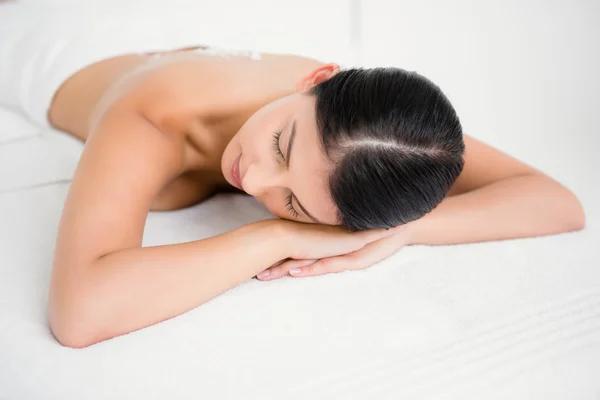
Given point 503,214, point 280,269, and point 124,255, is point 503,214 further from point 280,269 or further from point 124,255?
point 124,255

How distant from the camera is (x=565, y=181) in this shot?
61.5 inches

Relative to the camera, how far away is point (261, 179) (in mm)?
1002

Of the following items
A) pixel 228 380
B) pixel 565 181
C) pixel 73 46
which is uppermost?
pixel 73 46

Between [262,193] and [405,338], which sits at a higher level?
[262,193]

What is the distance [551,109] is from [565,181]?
488 millimetres

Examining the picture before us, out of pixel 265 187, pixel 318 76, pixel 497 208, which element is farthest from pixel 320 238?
pixel 497 208

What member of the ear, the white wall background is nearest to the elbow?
the ear

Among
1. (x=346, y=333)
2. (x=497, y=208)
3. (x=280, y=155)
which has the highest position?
(x=280, y=155)

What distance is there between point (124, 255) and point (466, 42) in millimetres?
1546

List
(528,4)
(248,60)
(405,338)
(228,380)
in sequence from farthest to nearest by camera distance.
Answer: (528,4) → (248,60) → (405,338) → (228,380)

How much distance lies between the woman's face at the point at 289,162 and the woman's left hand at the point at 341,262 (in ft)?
0.32

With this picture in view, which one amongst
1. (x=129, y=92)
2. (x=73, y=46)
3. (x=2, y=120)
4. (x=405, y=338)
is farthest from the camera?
(x=73, y=46)

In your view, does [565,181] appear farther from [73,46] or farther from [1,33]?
[1,33]

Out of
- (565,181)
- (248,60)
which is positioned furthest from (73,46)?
(565,181)
